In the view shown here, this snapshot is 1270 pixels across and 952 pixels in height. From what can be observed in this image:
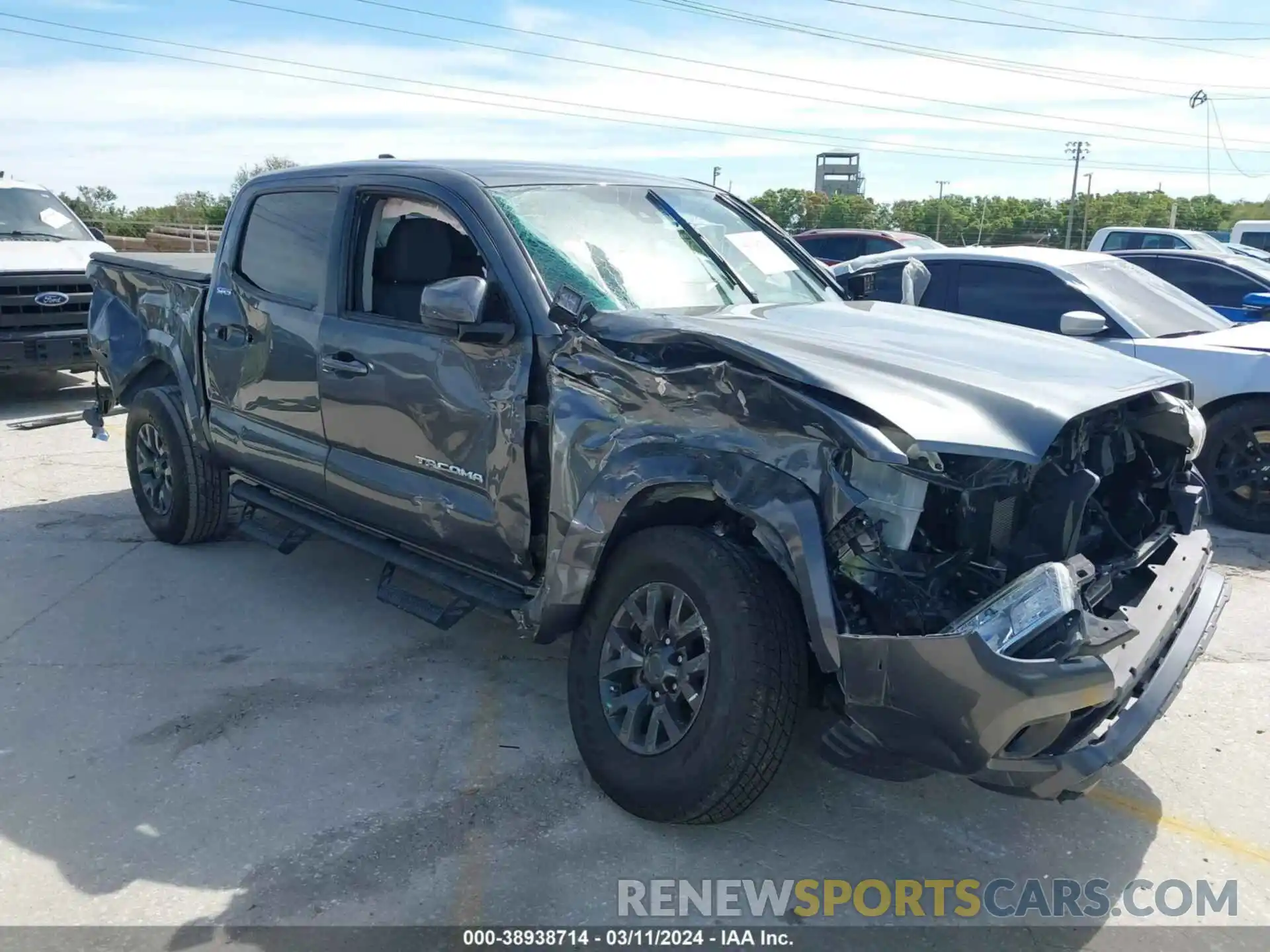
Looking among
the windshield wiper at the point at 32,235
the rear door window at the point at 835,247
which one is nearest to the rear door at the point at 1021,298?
the windshield wiper at the point at 32,235

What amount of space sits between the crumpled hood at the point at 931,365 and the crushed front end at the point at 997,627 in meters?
0.10

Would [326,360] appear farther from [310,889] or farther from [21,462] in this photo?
[21,462]

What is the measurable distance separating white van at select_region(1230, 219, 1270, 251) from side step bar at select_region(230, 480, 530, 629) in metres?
19.9

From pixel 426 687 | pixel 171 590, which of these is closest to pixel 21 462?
pixel 171 590

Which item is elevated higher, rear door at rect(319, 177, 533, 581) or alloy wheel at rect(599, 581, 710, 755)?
rear door at rect(319, 177, 533, 581)

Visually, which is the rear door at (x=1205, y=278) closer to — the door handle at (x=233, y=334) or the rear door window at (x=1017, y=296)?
the rear door window at (x=1017, y=296)

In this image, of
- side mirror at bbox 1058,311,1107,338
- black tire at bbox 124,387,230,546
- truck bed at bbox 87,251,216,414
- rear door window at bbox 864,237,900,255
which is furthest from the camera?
rear door window at bbox 864,237,900,255

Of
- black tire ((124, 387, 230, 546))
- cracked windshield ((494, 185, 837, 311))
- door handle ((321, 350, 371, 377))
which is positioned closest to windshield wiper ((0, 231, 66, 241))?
black tire ((124, 387, 230, 546))

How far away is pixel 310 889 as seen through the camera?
303 centimetres

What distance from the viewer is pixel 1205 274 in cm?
1031

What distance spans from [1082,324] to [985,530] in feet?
13.1

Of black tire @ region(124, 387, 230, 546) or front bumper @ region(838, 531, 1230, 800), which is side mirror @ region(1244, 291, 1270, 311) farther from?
black tire @ region(124, 387, 230, 546)

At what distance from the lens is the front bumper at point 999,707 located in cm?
252

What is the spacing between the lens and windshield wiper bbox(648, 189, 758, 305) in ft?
14.0
